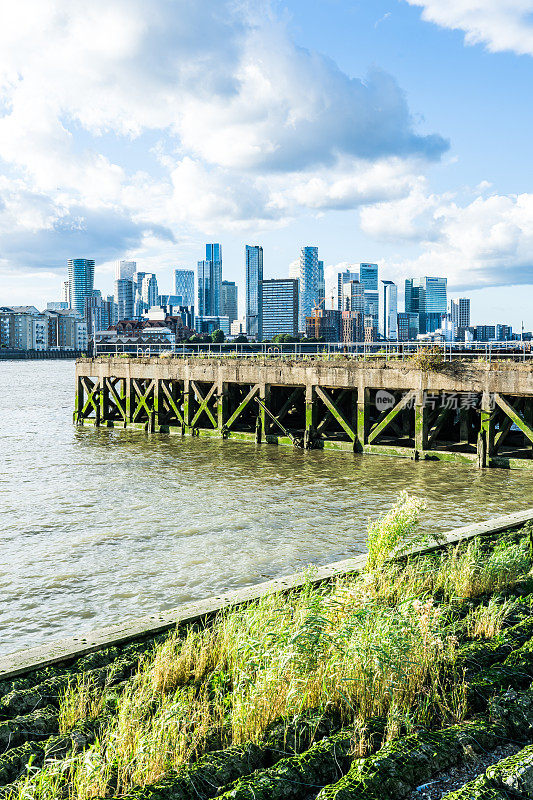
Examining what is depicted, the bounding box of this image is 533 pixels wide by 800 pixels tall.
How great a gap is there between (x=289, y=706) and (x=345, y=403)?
28.7 meters

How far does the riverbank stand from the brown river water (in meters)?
4.17

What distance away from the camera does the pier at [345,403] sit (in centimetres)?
2578

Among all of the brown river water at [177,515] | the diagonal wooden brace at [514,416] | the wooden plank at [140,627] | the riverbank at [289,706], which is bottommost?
the brown river water at [177,515]


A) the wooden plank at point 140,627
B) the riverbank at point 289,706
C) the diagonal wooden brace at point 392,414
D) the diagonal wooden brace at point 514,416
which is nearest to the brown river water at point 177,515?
the diagonal wooden brace at point 392,414

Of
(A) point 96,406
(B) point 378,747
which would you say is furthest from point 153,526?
(A) point 96,406

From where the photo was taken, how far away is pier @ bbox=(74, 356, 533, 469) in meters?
25.8

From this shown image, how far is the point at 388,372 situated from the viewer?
2794cm

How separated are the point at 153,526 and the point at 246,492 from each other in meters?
4.89

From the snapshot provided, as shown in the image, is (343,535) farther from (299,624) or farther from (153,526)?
(299,624)

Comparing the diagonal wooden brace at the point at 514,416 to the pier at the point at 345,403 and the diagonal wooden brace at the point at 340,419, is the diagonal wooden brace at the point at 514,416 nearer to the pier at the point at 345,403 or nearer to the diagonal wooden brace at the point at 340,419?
the pier at the point at 345,403

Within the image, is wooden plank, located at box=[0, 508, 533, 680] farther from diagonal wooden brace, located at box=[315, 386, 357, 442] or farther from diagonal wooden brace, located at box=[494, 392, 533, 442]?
diagonal wooden brace, located at box=[315, 386, 357, 442]

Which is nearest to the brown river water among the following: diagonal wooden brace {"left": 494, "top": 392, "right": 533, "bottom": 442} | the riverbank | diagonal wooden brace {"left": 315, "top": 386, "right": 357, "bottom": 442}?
diagonal wooden brace {"left": 315, "top": 386, "right": 357, "bottom": 442}

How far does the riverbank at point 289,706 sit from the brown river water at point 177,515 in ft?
13.7

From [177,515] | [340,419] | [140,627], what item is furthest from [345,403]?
[140,627]
